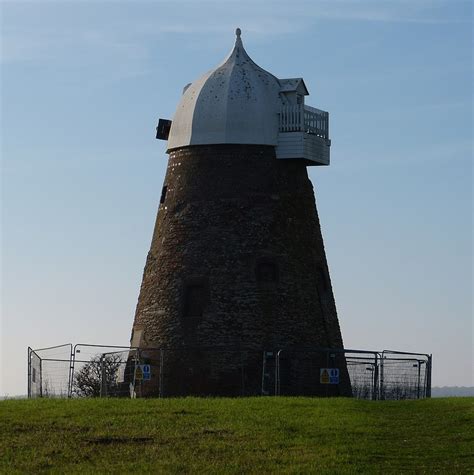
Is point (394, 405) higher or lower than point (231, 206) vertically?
lower

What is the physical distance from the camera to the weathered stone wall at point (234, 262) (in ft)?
129

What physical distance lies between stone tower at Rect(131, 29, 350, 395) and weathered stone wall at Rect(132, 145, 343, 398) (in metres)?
0.03

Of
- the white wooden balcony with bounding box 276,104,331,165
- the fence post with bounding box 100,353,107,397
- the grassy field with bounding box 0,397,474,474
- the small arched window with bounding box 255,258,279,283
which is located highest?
the white wooden balcony with bounding box 276,104,331,165

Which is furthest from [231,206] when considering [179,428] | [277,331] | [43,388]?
[179,428]

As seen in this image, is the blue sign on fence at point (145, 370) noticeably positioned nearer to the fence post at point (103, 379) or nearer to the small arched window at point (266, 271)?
the fence post at point (103, 379)

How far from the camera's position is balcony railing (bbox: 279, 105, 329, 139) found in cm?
4128

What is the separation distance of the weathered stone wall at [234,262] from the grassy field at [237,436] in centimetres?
753

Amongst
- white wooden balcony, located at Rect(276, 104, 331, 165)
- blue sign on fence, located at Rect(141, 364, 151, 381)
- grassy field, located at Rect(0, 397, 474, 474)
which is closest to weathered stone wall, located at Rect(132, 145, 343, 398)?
white wooden balcony, located at Rect(276, 104, 331, 165)

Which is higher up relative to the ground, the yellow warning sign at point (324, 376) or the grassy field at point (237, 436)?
the yellow warning sign at point (324, 376)

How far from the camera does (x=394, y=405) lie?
1243 inches

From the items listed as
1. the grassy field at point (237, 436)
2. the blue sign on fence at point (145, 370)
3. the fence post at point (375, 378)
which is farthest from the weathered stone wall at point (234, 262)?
the grassy field at point (237, 436)

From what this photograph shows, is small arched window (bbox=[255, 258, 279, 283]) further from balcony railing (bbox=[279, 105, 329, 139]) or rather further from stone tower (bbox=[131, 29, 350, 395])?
balcony railing (bbox=[279, 105, 329, 139])

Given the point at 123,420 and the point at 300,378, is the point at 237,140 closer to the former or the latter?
the point at 300,378

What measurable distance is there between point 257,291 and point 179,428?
12.4m
